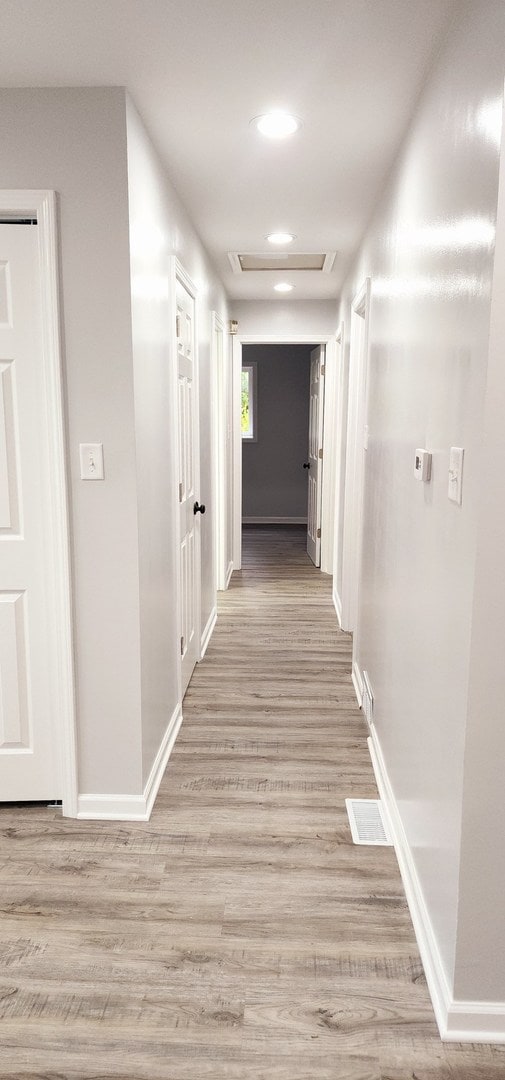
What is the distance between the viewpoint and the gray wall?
889cm

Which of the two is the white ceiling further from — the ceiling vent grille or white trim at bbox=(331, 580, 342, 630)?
white trim at bbox=(331, 580, 342, 630)

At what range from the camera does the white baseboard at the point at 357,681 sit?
140 inches

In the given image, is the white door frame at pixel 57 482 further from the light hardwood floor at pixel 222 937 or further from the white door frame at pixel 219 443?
the white door frame at pixel 219 443

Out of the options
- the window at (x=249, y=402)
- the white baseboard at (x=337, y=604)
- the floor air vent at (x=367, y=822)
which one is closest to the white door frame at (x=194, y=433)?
the floor air vent at (x=367, y=822)

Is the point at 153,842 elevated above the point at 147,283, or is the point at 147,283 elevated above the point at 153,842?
the point at 147,283

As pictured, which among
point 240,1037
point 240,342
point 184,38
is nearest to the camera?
point 240,1037

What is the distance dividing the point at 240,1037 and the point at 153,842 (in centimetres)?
82

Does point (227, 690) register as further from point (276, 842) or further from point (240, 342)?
point (240, 342)

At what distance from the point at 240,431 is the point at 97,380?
13.6 ft

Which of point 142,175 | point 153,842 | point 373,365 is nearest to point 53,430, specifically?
point 142,175

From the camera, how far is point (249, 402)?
353 inches

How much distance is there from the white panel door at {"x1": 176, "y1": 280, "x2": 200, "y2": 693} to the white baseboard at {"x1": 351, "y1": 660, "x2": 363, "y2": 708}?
0.85m

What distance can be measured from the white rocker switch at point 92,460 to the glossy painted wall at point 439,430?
0.96 meters

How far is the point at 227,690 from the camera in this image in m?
3.74
